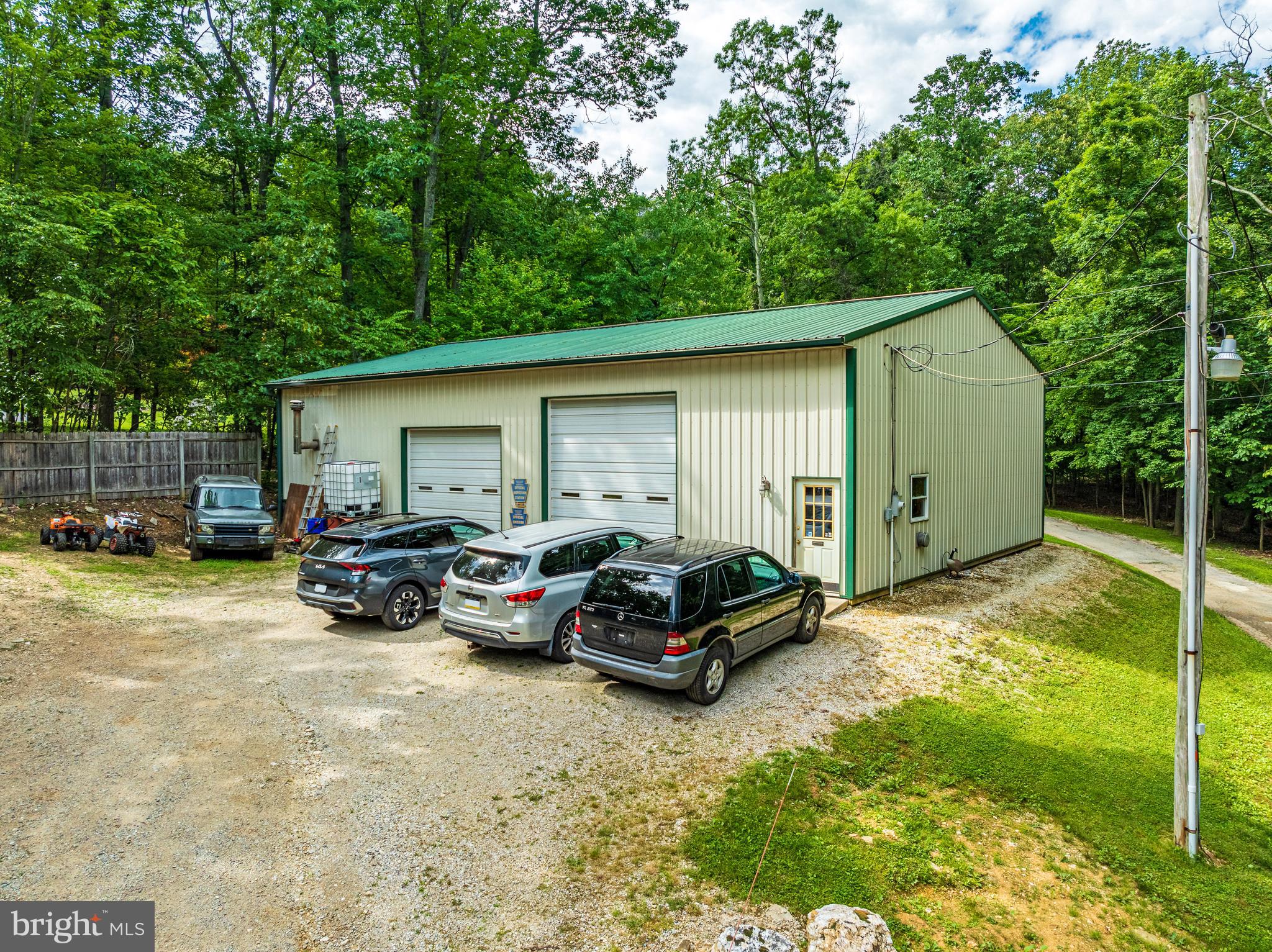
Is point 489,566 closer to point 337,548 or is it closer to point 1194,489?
point 337,548

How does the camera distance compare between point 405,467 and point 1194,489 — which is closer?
point 1194,489

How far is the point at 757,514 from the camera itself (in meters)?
11.1

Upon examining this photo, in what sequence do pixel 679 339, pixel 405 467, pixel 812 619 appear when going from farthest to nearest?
pixel 405 467 → pixel 679 339 → pixel 812 619

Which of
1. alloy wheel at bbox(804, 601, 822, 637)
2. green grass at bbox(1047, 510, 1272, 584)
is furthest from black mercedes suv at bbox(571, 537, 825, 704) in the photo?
green grass at bbox(1047, 510, 1272, 584)

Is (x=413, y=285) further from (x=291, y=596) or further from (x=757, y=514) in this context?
(x=757, y=514)

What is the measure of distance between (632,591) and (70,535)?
44.5ft

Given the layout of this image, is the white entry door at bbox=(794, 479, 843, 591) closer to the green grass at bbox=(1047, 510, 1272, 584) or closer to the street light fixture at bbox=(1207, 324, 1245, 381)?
the street light fixture at bbox=(1207, 324, 1245, 381)

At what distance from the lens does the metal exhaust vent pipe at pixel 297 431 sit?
Answer: 18547mm

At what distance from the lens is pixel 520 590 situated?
7.75 m

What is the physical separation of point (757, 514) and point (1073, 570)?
8.57 metres

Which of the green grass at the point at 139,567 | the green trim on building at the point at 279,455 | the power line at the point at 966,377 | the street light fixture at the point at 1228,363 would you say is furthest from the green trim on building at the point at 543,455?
the street light fixture at the point at 1228,363

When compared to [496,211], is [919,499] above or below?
below

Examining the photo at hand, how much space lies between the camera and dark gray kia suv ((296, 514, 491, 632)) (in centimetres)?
916

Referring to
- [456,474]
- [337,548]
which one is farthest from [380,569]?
[456,474]
